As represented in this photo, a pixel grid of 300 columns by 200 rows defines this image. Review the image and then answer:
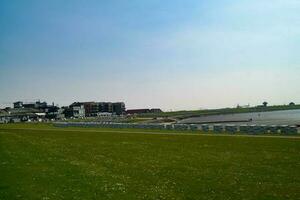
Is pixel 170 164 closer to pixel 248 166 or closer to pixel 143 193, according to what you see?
pixel 248 166

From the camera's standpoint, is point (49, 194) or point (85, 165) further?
point (85, 165)

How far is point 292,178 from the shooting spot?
75.3 ft

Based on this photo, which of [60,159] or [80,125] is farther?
[80,125]

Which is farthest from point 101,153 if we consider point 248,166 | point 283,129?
point 283,129

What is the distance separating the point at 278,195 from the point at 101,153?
21.8 metres

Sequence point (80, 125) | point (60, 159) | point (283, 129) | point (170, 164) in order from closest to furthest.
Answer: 1. point (170, 164)
2. point (60, 159)
3. point (283, 129)
4. point (80, 125)

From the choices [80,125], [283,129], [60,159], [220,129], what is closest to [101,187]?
[60,159]

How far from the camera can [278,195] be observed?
19.0 metres

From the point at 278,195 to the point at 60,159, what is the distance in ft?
61.9

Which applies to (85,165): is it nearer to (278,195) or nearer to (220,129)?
(278,195)

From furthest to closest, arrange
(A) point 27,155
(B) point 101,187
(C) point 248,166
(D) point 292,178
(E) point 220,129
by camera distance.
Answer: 1. (E) point 220,129
2. (A) point 27,155
3. (C) point 248,166
4. (D) point 292,178
5. (B) point 101,187

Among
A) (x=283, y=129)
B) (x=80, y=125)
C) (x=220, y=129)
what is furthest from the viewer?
(x=80, y=125)

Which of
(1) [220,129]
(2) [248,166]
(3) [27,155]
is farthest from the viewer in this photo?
(1) [220,129]

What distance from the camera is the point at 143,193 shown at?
1984cm
